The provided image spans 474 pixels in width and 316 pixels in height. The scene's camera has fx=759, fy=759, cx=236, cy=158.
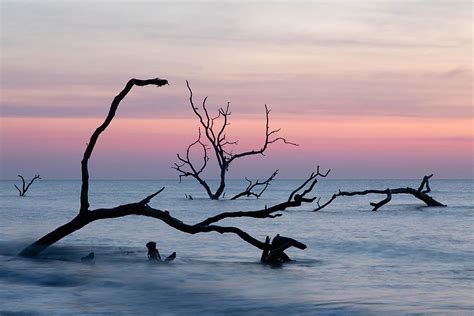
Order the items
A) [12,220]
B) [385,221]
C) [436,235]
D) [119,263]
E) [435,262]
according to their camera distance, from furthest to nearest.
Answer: [385,221], [12,220], [436,235], [435,262], [119,263]

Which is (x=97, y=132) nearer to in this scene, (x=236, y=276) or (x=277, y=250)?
(x=236, y=276)

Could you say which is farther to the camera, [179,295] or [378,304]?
[179,295]

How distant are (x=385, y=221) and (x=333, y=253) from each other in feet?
42.1

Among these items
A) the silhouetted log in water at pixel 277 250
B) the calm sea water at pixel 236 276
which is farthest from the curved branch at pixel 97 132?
the silhouetted log in water at pixel 277 250

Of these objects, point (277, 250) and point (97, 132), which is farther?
point (277, 250)

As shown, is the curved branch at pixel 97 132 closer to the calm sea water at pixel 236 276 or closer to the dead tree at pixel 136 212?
the dead tree at pixel 136 212

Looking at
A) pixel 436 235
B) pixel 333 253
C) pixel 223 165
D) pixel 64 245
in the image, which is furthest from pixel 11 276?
pixel 223 165

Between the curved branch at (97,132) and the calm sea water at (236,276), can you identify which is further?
the curved branch at (97,132)

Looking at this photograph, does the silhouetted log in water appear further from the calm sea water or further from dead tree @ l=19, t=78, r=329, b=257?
dead tree @ l=19, t=78, r=329, b=257

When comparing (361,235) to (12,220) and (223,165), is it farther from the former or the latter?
(223,165)

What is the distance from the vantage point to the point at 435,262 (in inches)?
703

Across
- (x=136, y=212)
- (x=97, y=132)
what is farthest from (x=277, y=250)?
(x=97, y=132)

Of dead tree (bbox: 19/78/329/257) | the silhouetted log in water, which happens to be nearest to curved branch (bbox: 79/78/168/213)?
dead tree (bbox: 19/78/329/257)

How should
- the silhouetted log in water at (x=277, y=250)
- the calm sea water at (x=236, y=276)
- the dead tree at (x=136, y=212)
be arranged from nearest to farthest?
the calm sea water at (x=236, y=276)
the dead tree at (x=136, y=212)
the silhouetted log in water at (x=277, y=250)
